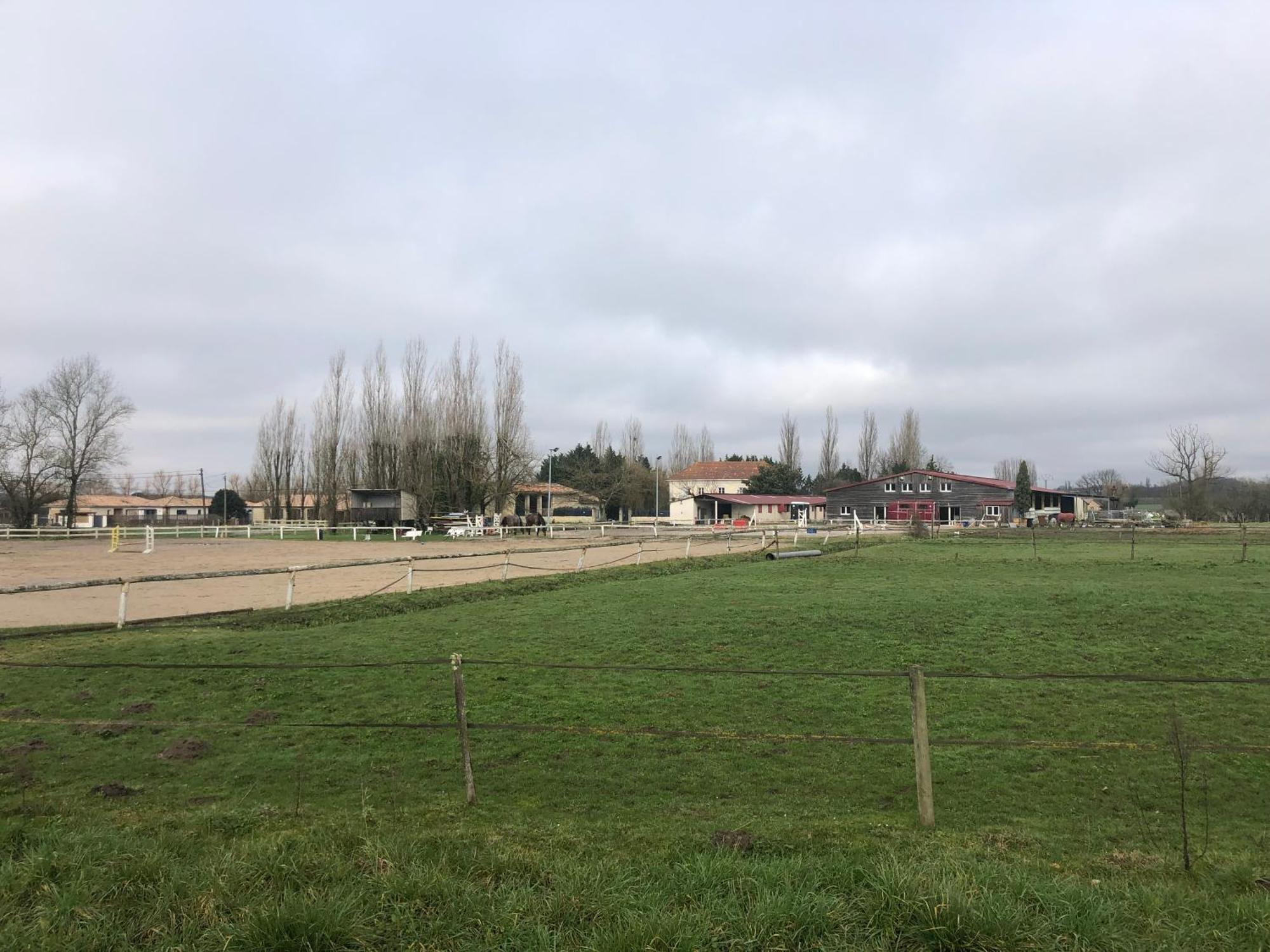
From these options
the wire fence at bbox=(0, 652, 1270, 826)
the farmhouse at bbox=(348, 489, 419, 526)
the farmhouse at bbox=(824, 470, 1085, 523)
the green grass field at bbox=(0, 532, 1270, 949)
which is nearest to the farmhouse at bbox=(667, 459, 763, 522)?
the farmhouse at bbox=(824, 470, 1085, 523)

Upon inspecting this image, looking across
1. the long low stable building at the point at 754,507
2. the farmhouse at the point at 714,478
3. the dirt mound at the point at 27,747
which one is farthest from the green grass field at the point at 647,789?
→ the farmhouse at the point at 714,478

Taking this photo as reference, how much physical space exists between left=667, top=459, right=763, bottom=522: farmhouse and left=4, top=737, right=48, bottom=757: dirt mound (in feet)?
298

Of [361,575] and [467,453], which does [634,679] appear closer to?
[361,575]

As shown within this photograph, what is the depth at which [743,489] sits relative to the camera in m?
97.7

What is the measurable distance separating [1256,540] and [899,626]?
32474 mm

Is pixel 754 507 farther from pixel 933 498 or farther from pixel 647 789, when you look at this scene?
pixel 647 789

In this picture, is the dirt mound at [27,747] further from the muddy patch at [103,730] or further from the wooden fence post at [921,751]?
the wooden fence post at [921,751]

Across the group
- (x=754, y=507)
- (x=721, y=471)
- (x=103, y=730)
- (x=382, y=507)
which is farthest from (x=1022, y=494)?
(x=103, y=730)

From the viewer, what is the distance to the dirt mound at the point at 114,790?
5828mm

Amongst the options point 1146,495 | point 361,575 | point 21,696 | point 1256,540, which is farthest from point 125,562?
point 1146,495

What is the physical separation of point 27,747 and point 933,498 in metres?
70.6

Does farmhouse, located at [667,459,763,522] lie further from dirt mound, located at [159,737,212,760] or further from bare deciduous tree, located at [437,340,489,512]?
dirt mound, located at [159,737,212,760]

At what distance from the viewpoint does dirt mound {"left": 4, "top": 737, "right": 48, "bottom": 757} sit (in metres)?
6.80

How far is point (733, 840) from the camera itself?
4.62 meters
